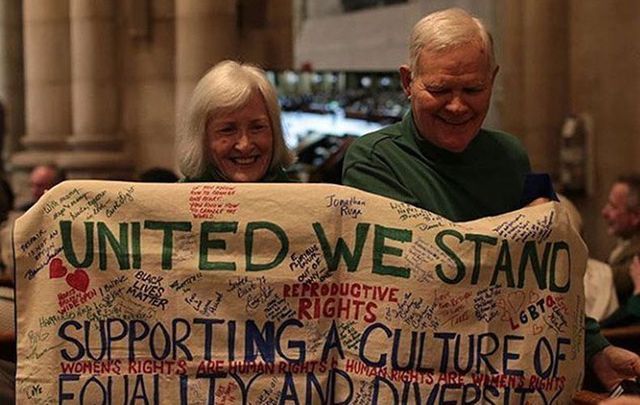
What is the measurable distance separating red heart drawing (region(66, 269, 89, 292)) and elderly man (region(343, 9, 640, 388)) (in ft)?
2.05

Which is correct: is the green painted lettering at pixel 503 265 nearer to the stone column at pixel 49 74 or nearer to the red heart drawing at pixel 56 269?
the red heart drawing at pixel 56 269

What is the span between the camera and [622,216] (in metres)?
6.48

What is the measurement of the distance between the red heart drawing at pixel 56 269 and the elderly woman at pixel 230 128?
0.64 m

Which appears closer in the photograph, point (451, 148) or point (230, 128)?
point (451, 148)

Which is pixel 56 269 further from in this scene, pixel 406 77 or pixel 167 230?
pixel 406 77

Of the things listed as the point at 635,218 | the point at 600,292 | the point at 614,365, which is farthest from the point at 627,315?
the point at 614,365

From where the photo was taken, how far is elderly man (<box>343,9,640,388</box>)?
9.23ft

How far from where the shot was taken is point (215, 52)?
8.96 m

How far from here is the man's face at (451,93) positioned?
2809 mm

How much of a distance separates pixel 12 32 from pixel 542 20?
674 centimetres

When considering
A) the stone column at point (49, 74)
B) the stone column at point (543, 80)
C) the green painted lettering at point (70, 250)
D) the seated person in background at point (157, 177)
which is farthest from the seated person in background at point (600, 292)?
the stone column at point (49, 74)

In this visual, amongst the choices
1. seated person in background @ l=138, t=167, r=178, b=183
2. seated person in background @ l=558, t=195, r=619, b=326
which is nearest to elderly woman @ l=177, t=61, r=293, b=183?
seated person in background @ l=558, t=195, r=619, b=326

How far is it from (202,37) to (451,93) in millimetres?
6286

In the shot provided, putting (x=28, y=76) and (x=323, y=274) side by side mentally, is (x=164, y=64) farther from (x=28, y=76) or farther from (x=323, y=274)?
(x=323, y=274)
